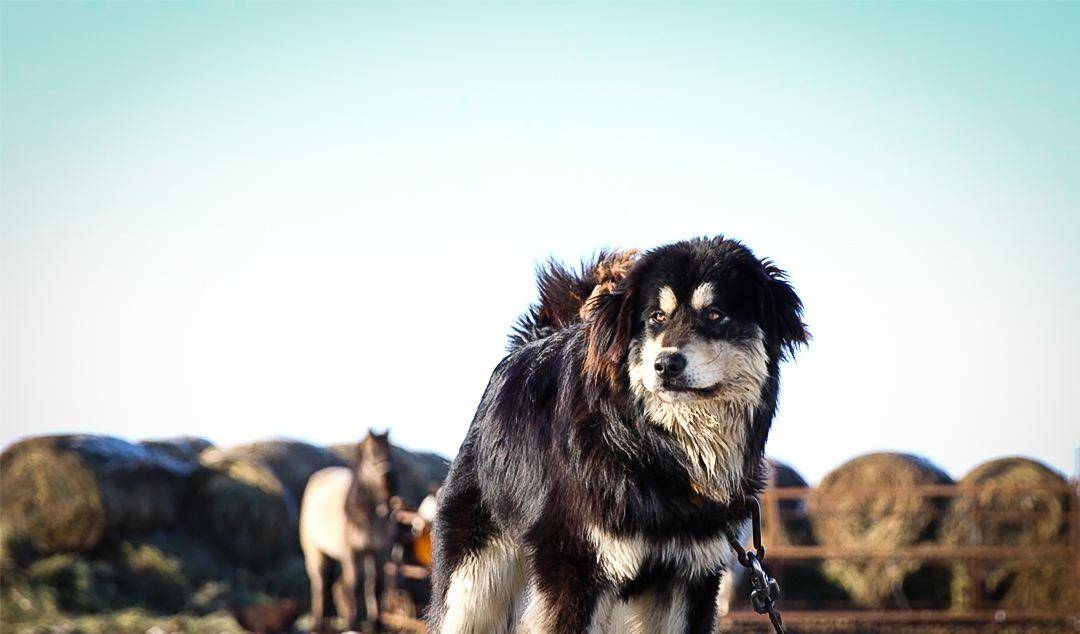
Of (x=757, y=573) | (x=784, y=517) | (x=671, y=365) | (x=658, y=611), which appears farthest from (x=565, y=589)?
(x=784, y=517)

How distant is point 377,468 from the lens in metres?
13.5

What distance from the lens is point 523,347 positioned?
5145 mm

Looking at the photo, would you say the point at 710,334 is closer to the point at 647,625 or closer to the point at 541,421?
the point at 541,421

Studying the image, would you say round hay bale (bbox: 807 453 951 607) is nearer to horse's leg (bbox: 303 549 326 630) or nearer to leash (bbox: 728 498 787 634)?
horse's leg (bbox: 303 549 326 630)

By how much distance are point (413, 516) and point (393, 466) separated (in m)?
0.81

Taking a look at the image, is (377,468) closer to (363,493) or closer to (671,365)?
(363,493)

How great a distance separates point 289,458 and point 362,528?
4416 mm

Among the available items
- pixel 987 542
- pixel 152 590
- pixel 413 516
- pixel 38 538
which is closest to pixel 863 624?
pixel 987 542

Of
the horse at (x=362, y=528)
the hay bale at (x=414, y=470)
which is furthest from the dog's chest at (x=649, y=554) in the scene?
the hay bale at (x=414, y=470)

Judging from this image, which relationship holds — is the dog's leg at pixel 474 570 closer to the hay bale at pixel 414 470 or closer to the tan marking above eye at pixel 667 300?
the tan marking above eye at pixel 667 300

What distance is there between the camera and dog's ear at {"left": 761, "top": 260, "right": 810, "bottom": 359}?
4336 mm

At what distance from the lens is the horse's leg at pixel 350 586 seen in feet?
43.9

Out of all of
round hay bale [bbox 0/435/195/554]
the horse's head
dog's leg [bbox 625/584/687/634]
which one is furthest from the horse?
dog's leg [bbox 625/584/687/634]

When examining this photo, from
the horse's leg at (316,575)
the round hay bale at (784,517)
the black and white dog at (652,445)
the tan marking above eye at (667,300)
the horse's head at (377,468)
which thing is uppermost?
the tan marking above eye at (667,300)
